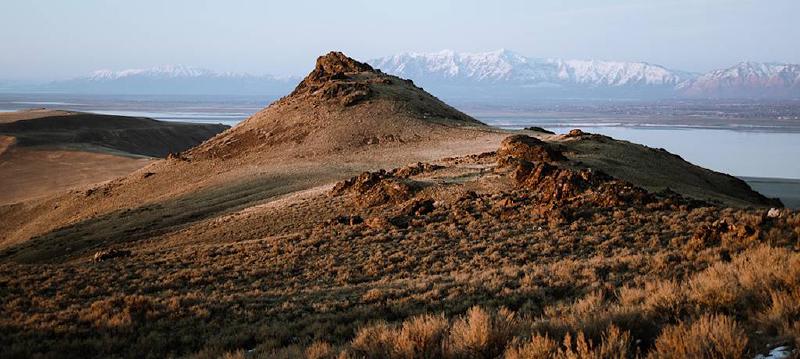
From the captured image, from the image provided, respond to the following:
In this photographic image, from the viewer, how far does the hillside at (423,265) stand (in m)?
6.55

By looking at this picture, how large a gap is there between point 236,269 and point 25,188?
52515 mm

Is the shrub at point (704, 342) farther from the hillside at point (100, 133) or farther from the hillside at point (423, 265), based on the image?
the hillside at point (100, 133)

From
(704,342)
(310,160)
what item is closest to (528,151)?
(310,160)

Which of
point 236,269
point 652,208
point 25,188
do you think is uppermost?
point 652,208

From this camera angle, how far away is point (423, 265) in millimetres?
14109

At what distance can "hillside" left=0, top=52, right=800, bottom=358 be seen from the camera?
21.5 feet

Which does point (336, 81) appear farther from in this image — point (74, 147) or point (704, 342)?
point (704, 342)

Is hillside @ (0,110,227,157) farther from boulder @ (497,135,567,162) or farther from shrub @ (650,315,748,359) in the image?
shrub @ (650,315,748,359)

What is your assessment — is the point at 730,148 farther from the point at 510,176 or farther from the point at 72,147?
the point at 72,147

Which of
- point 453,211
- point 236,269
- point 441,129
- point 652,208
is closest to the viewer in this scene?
point 236,269

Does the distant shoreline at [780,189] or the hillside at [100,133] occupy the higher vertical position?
the hillside at [100,133]

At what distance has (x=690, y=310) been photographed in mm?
6703

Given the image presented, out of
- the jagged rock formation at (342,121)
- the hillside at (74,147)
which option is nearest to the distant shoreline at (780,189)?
the jagged rock formation at (342,121)

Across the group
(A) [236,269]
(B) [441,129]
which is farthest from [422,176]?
(B) [441,129]
